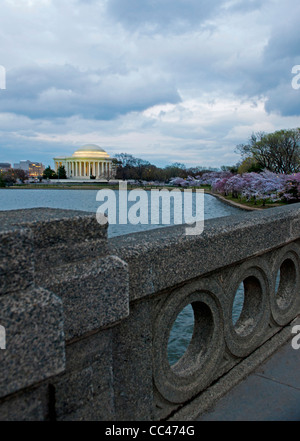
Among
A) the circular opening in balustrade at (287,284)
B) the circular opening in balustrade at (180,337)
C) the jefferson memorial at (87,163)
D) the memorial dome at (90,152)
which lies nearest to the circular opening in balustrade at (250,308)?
the circular opening in balustrade at (287,284)

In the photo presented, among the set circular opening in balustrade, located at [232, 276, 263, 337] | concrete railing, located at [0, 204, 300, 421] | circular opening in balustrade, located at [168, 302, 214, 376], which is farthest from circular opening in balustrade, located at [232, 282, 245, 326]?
circular opening in balustrade, located at [168, 302, 214, 376]

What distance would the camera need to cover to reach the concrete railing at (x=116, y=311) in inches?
48.4

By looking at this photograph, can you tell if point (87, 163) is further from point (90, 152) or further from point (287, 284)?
point (287, 284)

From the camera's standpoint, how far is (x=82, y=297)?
4.82 ft

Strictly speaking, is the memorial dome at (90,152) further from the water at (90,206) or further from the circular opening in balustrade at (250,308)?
the circular opening in balustrade at (250,308)

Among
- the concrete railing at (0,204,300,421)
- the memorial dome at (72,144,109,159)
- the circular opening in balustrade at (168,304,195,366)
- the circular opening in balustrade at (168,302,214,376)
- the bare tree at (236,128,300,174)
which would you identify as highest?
the memorial dome at (72,144,109,159)

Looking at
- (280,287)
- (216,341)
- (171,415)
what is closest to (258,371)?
(216,341)

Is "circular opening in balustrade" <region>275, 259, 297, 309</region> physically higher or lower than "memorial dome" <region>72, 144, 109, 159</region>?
lower

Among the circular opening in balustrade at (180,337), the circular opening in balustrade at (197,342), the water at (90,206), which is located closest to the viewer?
the circular opening in balustrade at (197,342)

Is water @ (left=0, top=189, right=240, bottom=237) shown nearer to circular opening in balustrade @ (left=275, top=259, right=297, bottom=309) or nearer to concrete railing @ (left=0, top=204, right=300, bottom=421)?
circular opening in balustrade @ (left=275, top=259, right=297, bottom=309)

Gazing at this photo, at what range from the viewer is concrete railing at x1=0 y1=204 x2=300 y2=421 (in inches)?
48.4

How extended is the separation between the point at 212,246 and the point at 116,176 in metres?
104

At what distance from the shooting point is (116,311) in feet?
5.27

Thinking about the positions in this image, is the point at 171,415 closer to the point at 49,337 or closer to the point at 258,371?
the point at 258,371
